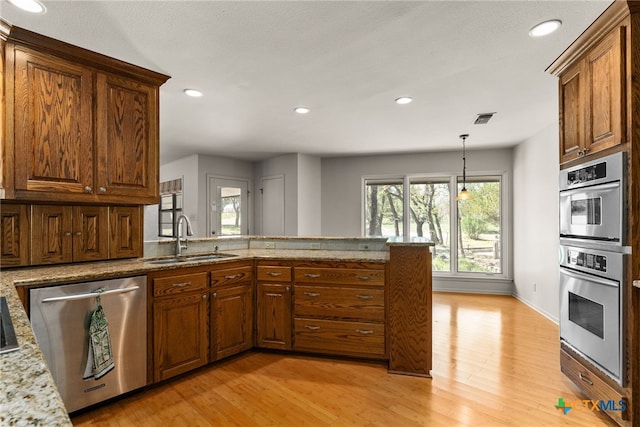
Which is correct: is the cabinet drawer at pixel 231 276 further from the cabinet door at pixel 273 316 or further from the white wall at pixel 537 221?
the white wall at pixel 537 221

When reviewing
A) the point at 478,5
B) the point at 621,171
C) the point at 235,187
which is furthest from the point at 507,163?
the point at 235,187

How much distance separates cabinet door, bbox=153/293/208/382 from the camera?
2.43 m

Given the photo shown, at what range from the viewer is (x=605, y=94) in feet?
6.46

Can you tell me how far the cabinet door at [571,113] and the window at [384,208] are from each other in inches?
140

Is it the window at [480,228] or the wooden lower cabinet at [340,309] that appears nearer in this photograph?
the wooden lower cabinet at [340,309]

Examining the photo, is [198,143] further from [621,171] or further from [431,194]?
[621,171]

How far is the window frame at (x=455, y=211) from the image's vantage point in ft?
17.8

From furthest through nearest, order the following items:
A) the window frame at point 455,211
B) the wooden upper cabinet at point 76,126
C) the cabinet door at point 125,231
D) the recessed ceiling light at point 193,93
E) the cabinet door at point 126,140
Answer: the window frame at point 455,211 → the recessed ceiling light at point 193,93 → the cabinet door at point 125,231 → the cabinet door at point 126,140 → the wooden upper cabinet at point 76,126

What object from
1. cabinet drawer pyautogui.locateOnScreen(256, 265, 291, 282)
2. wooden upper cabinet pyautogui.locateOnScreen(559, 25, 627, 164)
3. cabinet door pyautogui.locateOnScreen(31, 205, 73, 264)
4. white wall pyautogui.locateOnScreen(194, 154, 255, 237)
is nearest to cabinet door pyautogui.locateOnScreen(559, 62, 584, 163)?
wooden upper cabinet pyautogui.locateOnScreen(559, 25, 627, 164)

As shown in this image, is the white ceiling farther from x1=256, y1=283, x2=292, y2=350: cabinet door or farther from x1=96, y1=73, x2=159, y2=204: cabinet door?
x1=256, y1=283, x2=292, y2=350: cabinet door

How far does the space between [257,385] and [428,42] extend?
2695 mm

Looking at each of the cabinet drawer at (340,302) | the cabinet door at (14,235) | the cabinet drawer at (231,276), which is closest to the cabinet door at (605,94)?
the cabinet drawer at (340,302)

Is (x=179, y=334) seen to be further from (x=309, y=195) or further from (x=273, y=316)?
(x=309, y=195)

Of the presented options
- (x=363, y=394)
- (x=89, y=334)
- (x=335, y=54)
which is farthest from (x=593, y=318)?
(x=89, y=334)
